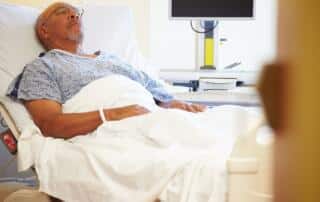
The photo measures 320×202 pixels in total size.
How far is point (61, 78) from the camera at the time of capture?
189cm

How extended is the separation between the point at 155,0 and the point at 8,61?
1259mm

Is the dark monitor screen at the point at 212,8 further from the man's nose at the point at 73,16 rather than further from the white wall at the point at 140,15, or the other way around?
the man's nose at the point at 73,16

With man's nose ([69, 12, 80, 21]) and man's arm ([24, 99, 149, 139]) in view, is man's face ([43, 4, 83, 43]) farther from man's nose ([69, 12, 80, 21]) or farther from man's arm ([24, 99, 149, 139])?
man's arm ([24, 99, 149, 139])

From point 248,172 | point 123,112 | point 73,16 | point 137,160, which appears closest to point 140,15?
point 73,16

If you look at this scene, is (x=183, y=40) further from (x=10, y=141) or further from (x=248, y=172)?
(x=248, y=172)

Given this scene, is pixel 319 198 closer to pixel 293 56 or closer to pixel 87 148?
pixel 293 56

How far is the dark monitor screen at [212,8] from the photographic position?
9.35ft

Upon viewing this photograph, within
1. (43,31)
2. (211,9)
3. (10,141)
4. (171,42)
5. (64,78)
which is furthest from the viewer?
(171,42)

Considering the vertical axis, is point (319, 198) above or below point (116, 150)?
above

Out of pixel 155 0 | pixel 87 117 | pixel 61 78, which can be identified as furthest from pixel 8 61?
pixel 155 0

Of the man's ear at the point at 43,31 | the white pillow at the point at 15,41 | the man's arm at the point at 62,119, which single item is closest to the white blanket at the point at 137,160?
the man's arm at the point at 62,119

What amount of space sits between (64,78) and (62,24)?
0.98 feet

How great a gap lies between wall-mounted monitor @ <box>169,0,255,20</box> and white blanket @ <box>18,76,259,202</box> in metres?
1.22

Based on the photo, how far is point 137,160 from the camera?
1465 millimetres
